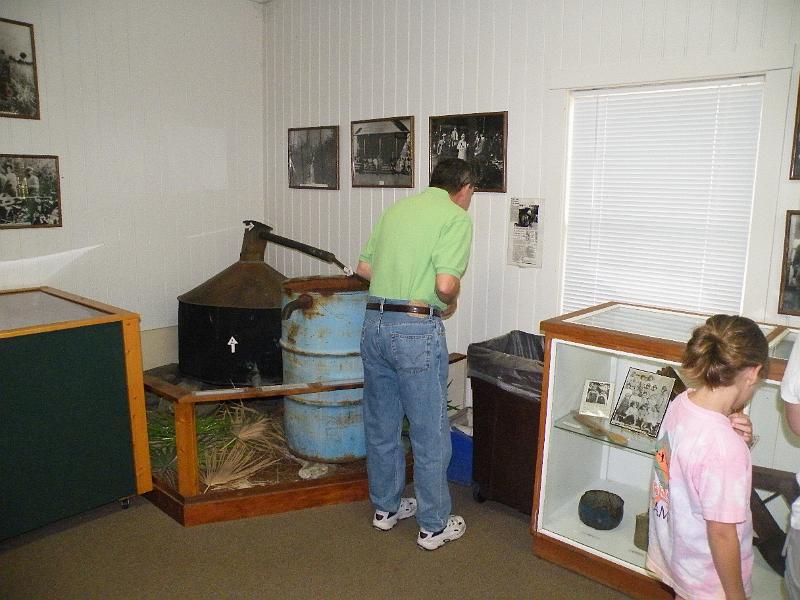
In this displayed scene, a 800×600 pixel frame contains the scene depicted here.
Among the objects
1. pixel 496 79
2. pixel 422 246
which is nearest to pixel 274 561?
pixel 422 246

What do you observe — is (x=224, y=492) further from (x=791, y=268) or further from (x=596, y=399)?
(x=791, y=268)

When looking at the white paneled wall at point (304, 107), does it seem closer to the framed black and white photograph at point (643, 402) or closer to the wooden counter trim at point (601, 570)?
the framed black and white photograph at point (643, 402)

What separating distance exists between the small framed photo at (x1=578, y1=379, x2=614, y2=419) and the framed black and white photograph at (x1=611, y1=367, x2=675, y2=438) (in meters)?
0.06

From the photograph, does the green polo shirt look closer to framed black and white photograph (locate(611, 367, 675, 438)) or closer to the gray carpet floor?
framed black and white photograph (locate(611, 367, 675, 438))

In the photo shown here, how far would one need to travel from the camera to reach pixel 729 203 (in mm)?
3102

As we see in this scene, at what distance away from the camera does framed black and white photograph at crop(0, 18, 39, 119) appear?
4.08 m

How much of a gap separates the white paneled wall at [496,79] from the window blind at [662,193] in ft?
0.28

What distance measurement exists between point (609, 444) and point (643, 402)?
0.23 meters

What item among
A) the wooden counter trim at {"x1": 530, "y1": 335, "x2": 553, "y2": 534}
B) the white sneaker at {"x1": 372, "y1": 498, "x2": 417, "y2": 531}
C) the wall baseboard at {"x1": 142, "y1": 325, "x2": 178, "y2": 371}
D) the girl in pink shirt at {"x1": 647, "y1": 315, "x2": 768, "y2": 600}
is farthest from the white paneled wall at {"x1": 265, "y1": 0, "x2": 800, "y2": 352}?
the girl in pink shirt at {"x1": 647, "y1": 315, "x2": 768, "y2": 600}

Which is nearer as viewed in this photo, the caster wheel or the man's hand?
the caster wheel

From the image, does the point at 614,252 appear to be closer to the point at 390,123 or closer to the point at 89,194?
the point at 390,123

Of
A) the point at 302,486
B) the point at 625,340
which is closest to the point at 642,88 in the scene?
the point at 625,340

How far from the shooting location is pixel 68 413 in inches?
122

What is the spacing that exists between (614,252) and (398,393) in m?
1.39
